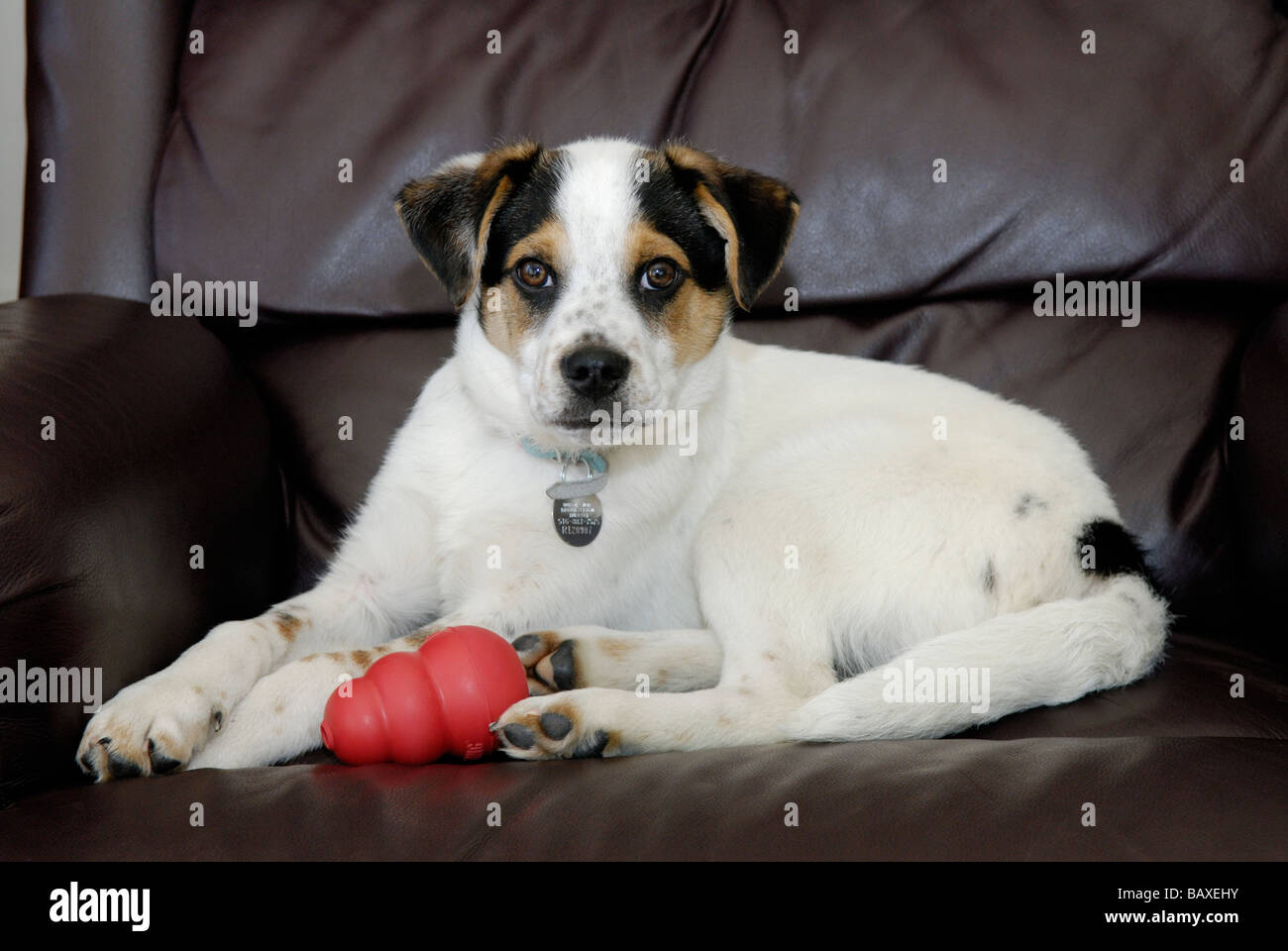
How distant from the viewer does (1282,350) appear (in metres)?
2.43

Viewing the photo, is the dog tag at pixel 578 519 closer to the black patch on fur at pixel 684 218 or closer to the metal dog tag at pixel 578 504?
the metal dog tag at pixel 578 504

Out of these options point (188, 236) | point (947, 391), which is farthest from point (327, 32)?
point (947, 391)

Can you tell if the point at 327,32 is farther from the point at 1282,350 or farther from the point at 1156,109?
the point at 1282,350

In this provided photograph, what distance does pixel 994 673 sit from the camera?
186 centimetres

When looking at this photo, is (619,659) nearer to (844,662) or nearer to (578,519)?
(578,519)

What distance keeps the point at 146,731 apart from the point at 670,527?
1160mm

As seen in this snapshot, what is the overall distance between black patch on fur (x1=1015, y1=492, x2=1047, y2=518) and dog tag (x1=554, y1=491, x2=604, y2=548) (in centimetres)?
83

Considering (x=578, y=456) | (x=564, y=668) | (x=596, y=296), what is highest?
(x=596, y=296)

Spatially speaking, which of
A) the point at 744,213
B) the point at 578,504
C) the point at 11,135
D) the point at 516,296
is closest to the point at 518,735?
the point at 578,504

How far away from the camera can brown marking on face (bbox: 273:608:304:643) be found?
221cm

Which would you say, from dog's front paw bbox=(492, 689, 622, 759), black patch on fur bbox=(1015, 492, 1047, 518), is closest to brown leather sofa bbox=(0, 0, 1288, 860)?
black patch on fur bbox=(1015, 492, 1047, 518)

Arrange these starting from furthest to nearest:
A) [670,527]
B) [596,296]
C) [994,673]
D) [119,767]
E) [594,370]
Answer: [670,527] → [596,296] → [594,370] → [994,673] → [119,767]

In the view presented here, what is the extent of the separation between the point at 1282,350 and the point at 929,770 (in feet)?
4.85

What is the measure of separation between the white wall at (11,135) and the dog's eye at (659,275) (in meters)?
2.64
